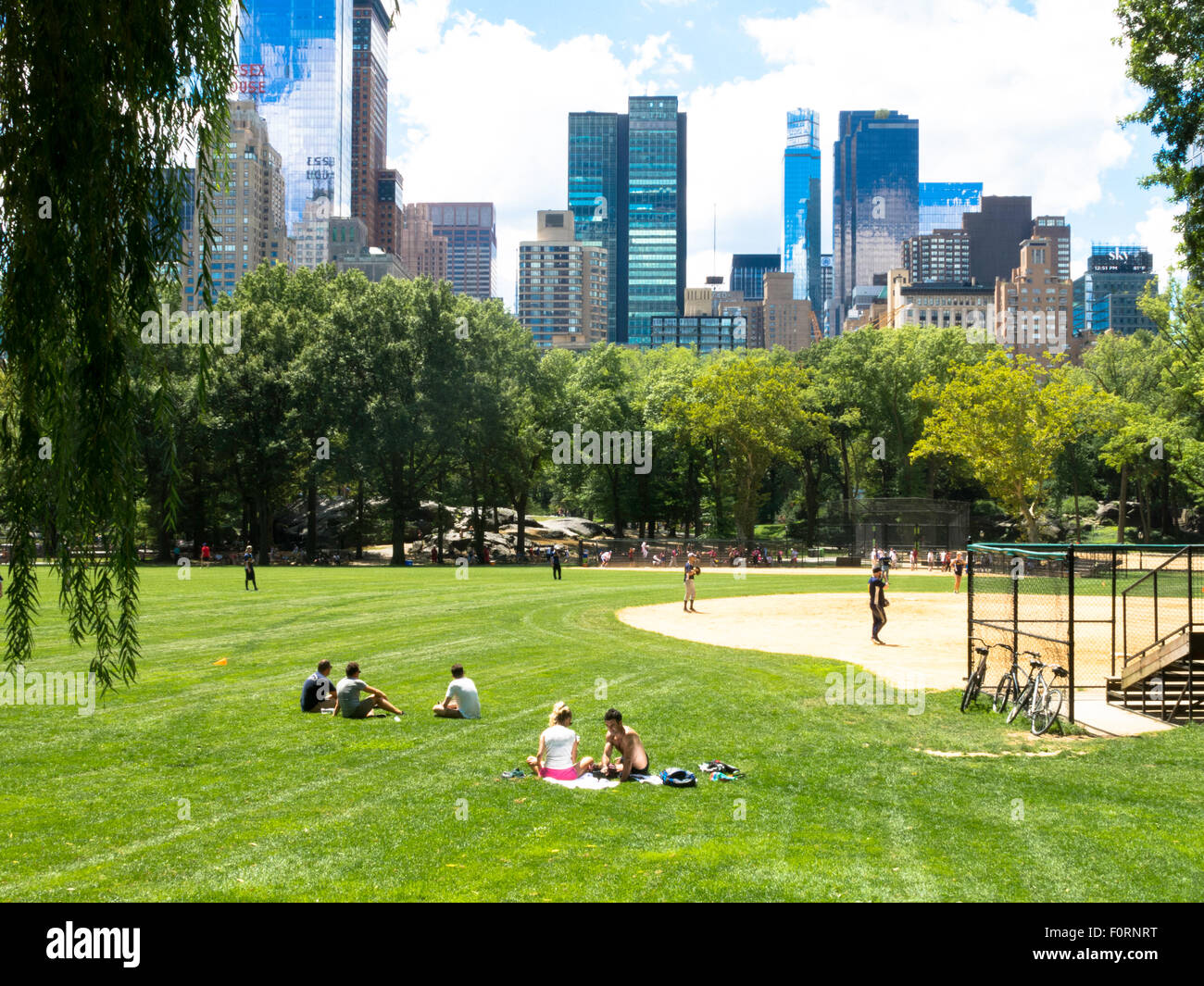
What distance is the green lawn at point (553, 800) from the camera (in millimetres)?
8273

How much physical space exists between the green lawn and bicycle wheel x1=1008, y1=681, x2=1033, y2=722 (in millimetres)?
424

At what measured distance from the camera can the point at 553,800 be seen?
10875 mm

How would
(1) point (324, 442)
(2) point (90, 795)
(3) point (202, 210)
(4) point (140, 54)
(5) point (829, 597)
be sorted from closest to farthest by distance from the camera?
(4) point (140, 54)
(3) point (202, 210)
(2) point (90, 795)
(5) point (829, 597)
(1) point (324, 442)

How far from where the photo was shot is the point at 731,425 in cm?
6644

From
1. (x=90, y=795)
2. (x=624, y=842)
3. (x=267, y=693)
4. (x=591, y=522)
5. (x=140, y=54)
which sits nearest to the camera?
(x=140, y=54)

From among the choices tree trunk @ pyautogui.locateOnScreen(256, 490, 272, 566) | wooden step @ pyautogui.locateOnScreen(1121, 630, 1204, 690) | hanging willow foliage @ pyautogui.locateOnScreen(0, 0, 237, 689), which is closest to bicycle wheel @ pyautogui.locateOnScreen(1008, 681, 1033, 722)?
wooden step @ pyautogui.locateOnScreen(1121, 630, 1204, 690)

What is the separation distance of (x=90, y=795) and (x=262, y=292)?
65.3 meters

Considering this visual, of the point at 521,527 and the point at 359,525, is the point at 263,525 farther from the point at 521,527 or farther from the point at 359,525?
the point at 521,527

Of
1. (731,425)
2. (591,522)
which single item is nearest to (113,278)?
(731,425)

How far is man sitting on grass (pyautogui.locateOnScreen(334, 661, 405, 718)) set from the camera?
14.7m

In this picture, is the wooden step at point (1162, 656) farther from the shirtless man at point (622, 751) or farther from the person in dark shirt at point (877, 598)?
the shirtless man at point (622, 751)

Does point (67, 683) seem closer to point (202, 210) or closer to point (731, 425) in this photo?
point (202, 210)

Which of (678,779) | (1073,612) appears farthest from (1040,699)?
(678,779)

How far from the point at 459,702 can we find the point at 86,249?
1029cm
